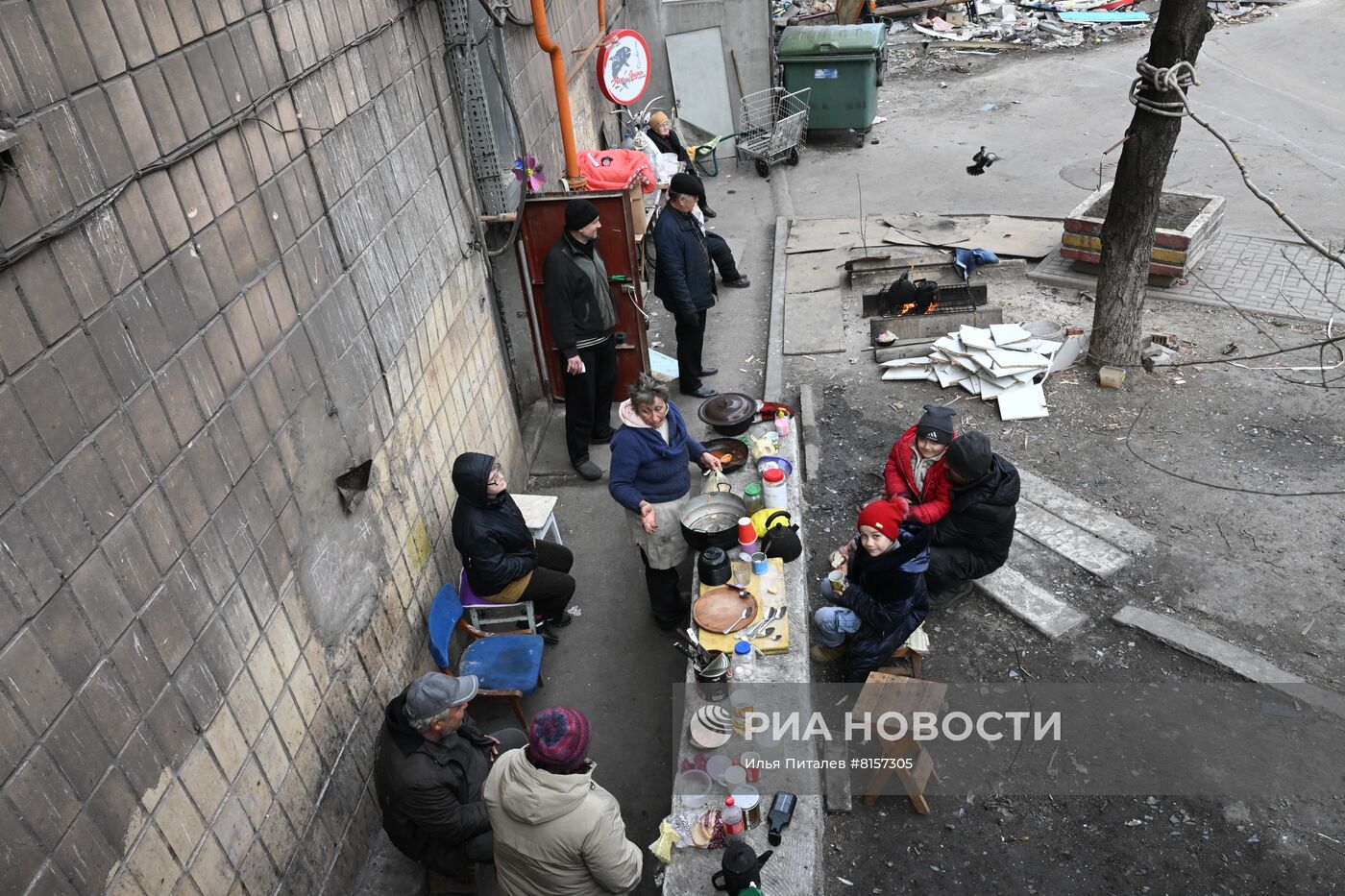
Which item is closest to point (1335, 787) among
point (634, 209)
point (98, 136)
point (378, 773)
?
point (378, 773)

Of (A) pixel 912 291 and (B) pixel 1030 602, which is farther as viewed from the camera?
(A) pixel 912 291

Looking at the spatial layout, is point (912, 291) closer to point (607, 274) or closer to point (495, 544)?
point (607, 274)

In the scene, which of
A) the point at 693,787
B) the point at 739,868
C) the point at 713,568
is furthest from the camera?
the point at 713,568

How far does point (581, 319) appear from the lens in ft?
24.7

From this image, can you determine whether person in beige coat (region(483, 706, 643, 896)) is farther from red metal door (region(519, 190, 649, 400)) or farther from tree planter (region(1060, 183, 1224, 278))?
tree planter (region(1060, 183, 1224, 278))

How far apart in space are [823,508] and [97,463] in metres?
5.26

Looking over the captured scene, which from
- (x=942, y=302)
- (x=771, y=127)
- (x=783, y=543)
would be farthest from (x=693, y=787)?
(x=771, y=127)

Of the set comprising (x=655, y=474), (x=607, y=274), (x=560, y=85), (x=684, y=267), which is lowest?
(x=655, y=474)

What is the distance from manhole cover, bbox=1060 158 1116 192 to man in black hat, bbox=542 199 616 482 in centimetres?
859

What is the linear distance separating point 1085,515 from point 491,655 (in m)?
4.55

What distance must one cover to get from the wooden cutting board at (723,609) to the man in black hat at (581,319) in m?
2.80

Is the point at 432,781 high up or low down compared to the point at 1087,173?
up

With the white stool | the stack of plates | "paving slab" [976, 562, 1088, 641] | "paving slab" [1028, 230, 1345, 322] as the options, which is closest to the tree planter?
"paving slab" [1028, 230, 1345, 322]

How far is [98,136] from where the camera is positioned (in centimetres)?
319
